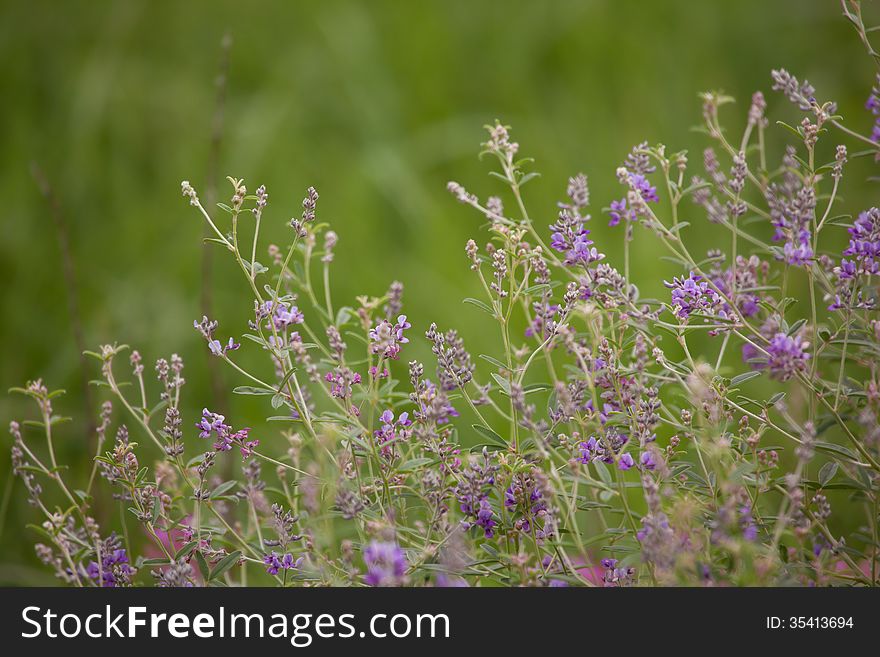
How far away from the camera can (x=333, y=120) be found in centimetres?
396

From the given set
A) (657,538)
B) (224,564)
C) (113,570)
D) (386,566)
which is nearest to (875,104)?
(657,538)

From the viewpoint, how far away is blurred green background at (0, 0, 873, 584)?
10.5ft

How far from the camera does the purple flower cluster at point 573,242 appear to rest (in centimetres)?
124

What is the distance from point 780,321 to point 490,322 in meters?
2.00

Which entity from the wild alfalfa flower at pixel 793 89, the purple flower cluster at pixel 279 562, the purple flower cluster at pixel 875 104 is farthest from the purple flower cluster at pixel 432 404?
the purple flower cluster at pixel 875 104

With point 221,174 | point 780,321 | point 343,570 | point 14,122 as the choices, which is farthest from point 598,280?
point 14,122

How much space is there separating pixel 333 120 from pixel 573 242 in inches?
114

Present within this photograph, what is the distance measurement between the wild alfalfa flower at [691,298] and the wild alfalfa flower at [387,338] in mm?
362

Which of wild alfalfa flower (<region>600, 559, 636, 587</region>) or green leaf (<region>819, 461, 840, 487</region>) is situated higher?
green leaf (<region>819, 461, 840, 487</region>)

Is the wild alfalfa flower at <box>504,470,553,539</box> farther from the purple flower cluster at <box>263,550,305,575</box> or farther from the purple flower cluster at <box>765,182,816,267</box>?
the purple flower cluster at <box>765,182,816,267</box>

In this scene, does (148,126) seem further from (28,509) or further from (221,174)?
(28,509)

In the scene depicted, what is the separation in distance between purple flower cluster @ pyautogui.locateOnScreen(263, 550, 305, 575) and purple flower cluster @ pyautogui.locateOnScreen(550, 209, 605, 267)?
0.54 m

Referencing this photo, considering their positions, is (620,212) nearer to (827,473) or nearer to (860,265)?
(860,265)

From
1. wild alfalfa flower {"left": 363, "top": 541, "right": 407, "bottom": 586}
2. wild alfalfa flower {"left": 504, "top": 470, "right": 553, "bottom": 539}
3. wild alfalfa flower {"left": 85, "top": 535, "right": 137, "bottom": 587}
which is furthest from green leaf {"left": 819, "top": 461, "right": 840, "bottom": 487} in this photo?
wild alfalfa flower {"left": 85, "top": 535, "right": 137, "bottom": 587}
